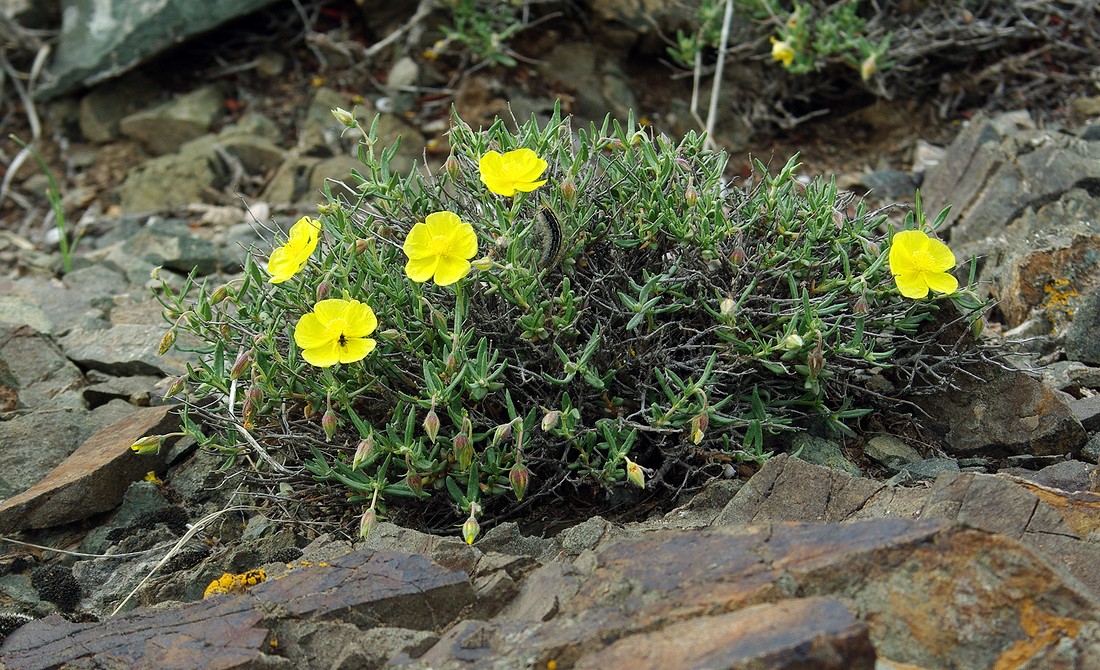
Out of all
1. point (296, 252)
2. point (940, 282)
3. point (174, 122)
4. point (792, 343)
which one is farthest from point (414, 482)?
point (174, 122)

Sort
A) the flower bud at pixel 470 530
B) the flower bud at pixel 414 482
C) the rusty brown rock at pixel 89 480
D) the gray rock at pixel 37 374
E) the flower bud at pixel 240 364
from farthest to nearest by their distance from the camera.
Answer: the gray rock at pixel 37 374 → the rusty brown rock at pixel 89 480 → the flower bud at pixel 240 364 → the flower bud at pixel 414 482 → the flower bud at pixel 470 530

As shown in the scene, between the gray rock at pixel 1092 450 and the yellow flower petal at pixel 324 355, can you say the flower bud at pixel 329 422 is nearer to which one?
the yellow flower petal at pixel 324 355

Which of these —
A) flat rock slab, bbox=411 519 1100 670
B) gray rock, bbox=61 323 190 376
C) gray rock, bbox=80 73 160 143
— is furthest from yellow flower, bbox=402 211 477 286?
gray rock, bbox=80 73 160 143

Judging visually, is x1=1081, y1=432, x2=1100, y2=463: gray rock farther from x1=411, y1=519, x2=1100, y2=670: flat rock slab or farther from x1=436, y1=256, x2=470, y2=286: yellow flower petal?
x1=436, y1=256, x2=470, y2=286: yellow flower petal

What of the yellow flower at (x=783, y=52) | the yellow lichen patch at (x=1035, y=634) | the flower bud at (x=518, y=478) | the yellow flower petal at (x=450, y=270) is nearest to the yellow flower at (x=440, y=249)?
the yellow flower petal at (x=450, y=270)

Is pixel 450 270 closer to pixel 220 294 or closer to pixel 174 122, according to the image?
pixel 220 294

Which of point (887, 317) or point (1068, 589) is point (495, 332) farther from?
point (1068, 589)
